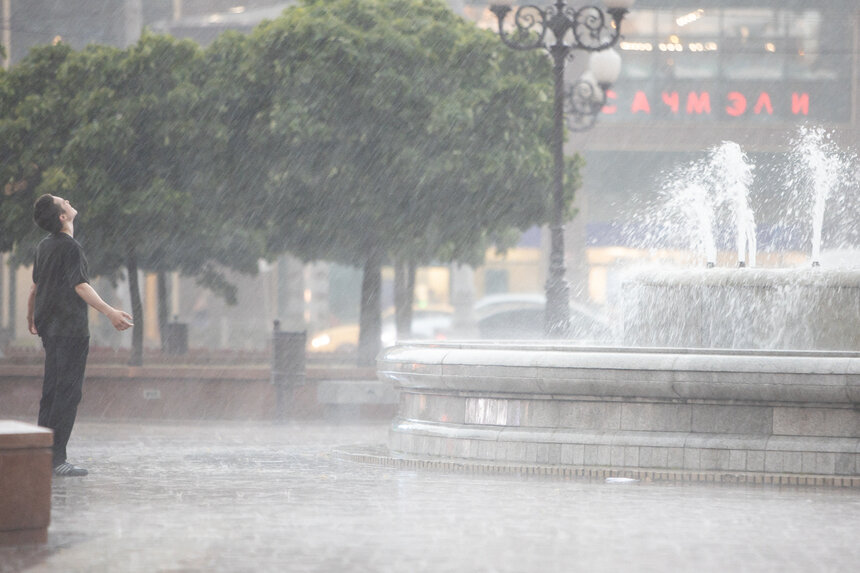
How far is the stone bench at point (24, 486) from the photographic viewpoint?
721 centimetres

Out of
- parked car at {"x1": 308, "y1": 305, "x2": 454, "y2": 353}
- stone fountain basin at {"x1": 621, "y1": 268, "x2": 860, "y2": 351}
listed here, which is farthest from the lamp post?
parked car at {"x1": 308, "y1": 305, "x2": 454, "y2": 353}

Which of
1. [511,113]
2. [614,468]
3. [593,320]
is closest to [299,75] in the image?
[511,113]

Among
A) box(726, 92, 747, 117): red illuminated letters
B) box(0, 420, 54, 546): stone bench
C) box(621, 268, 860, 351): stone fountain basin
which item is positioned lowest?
box(0, 420, 54, 546): stone bench

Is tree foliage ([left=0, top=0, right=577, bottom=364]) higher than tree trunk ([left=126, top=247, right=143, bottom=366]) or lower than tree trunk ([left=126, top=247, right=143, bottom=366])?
higher

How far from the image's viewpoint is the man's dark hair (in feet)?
33.0

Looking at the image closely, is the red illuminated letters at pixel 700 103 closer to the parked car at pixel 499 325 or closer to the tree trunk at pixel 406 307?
the parked car at pixel 499 325

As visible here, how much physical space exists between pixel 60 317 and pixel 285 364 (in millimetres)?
8154

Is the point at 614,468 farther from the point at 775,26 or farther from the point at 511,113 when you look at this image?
the point at 775,26

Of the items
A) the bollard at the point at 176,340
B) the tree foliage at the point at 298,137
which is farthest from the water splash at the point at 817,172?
the bollard at the point at 176,340

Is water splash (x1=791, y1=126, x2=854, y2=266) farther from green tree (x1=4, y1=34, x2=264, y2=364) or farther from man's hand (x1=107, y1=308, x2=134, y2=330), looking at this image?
green tree (x1=4, y1=34, x2=264, y2=364)

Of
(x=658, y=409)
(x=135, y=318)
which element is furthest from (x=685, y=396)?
(x=135, y=318)

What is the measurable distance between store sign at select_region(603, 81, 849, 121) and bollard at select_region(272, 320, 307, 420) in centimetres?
2756

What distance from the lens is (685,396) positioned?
395 inches

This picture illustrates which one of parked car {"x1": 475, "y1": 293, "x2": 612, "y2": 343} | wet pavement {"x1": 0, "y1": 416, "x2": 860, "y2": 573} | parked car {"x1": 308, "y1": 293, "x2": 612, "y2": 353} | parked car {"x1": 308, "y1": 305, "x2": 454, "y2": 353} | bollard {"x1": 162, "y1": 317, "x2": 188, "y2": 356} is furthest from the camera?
parked car {"x1": 308, "y1": 305, "x2": 454, "y2": 353}
